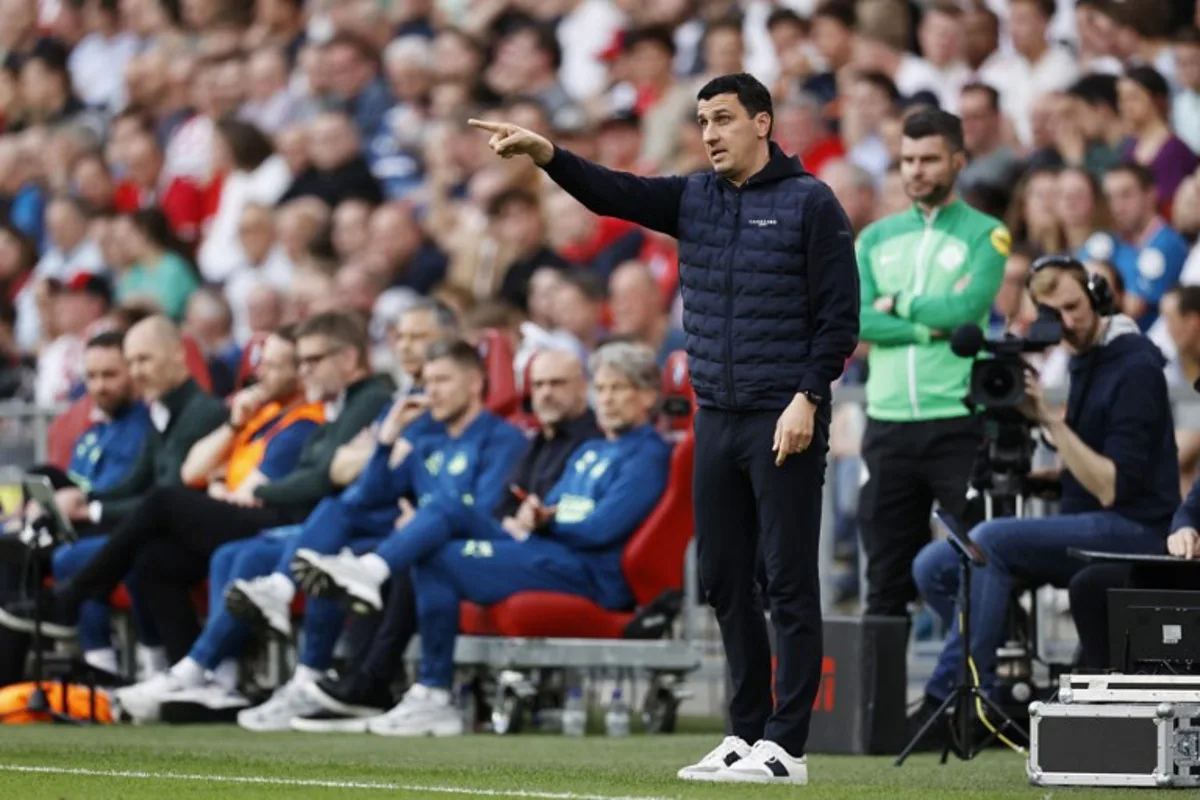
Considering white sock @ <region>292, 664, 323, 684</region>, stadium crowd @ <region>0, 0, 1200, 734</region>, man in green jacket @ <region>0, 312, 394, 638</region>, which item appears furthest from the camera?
man in green jacket @ <region>0, 312, 394, 638</region>

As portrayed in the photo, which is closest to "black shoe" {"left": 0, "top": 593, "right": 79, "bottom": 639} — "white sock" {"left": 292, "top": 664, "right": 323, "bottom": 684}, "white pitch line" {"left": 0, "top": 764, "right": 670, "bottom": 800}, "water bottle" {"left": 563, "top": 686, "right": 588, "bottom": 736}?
"white sock" {"left": 292, "top": 664, "right": 323, "bottom": 684}

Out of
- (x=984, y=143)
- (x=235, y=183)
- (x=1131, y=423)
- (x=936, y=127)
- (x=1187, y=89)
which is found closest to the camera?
(x=1131, y=423)

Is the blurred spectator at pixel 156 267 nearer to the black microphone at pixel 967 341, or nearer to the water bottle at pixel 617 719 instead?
the water bottle at pixel 617 719

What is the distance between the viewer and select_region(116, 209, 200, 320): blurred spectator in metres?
18.7

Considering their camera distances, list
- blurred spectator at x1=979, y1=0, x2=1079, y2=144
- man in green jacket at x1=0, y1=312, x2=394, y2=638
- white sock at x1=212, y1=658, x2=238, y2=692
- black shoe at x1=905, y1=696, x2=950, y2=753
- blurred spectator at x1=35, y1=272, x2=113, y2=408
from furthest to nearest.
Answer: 1. blurred spectator at x1=35, y1=272, x2=113, y2=408
2. blurred spectator at x1=979, y1=0, x2=1079, y2=144
3. man in green jacket at x1=0, y1=312, x2=394, y2=638
4. white sock at x1=212, y1=658, x2=238, y2=692
5. black shoe at x1=905, y1=696, x2=950, y2=753

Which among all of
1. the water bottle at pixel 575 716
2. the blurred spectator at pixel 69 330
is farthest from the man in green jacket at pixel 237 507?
the blurred spectator at pixel 69 330

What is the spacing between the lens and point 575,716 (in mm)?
11773

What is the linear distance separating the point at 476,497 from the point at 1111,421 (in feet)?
10.9

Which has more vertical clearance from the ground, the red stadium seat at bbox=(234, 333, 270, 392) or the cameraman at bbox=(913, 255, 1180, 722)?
the red stadium seat at bbox=(234, 333, 270, 392)

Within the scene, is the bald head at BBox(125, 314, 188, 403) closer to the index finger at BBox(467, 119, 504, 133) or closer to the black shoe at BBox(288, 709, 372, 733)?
the black shoe at BBox(288, 709, 372, 733)

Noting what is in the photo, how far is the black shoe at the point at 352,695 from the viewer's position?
38.8 feet

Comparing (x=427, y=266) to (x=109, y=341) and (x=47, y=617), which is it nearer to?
(x=109, y=341)

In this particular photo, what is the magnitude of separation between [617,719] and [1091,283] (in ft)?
9.94

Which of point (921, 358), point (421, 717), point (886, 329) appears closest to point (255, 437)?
point (421, 717)
